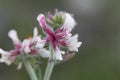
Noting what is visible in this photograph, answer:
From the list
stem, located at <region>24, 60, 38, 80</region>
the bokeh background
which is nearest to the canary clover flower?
stem, located at <region>24, 60, 38, 80</region>

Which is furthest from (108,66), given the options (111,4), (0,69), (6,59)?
(6,59)

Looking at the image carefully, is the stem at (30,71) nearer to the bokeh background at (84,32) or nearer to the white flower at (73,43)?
the white flower at (73,43)

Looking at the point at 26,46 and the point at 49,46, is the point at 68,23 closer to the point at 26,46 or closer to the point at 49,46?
the point at 49,46

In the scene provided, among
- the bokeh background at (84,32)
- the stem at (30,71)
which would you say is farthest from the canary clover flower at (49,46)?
the bokeh background at (84,32)

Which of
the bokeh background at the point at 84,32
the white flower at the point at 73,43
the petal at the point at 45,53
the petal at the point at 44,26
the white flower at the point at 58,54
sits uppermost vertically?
the bokeh background at the point at 84,32

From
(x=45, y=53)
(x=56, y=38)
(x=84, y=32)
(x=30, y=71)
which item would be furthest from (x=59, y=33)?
(x=84, y=32)

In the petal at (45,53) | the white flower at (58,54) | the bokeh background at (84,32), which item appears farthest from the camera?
the bokeh background at (84,32)

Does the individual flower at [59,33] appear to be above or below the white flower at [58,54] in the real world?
above

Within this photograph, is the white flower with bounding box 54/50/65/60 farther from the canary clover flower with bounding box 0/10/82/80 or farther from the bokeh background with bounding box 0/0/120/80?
the bokeh background with bounding box 0/0/120/80
